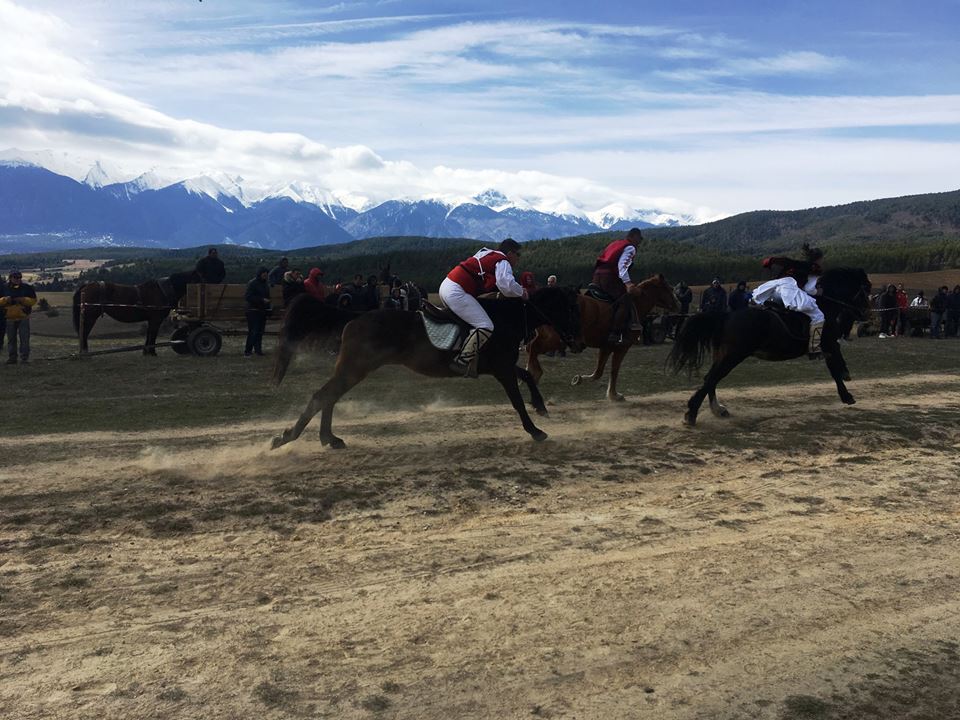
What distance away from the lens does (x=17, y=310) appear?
17078 mm

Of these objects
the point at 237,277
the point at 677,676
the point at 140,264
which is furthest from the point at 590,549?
the point at 140,264

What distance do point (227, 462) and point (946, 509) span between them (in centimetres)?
740

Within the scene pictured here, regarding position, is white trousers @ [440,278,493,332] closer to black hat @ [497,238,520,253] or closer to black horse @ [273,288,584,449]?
black horse @ [273,288,584,449]

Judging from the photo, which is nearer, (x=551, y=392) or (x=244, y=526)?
(x=244, y=526)

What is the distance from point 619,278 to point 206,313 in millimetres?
11569

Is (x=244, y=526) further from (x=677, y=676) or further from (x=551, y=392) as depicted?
(x=551, y=392)

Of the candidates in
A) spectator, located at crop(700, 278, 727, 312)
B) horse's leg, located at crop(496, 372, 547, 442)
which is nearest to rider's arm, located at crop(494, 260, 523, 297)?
horse's leg, located at crop(496, 372, 547, 442)

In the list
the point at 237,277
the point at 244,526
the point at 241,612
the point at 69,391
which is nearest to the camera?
the point at 241,612

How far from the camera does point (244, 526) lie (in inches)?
254

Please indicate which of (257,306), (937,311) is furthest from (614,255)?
(937,311)

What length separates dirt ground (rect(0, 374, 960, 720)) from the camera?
4.05m

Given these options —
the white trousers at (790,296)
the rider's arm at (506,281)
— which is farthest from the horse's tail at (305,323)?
the white trousers at (790,296)

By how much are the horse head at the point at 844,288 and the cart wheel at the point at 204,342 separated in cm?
1488

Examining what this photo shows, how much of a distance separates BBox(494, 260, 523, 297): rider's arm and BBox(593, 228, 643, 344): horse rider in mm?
3823
